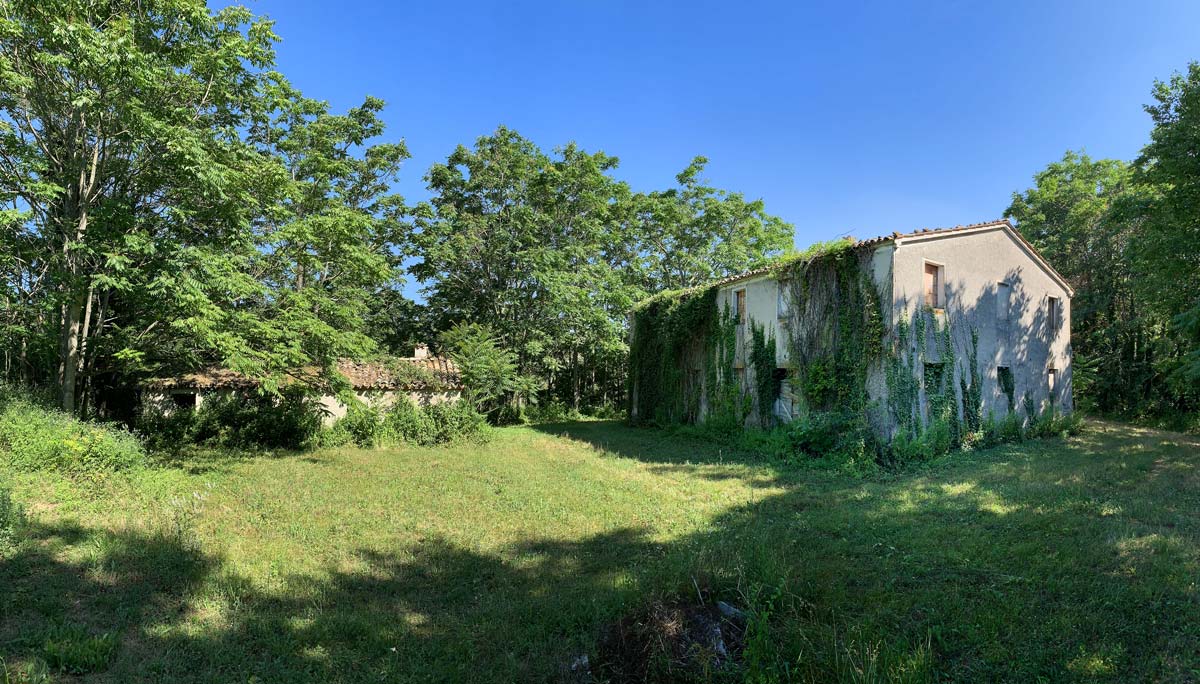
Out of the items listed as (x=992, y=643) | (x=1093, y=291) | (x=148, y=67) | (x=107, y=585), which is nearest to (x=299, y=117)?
(x=148, y=67)

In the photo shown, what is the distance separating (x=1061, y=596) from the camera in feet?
15.8

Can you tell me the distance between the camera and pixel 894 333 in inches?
524

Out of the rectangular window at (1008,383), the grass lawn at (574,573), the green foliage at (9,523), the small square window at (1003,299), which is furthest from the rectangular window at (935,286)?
the green foliage at (9,523)

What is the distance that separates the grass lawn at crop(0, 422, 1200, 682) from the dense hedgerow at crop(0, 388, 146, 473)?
511 millimetres

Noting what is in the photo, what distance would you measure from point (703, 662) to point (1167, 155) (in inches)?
763

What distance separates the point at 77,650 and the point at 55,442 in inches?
281

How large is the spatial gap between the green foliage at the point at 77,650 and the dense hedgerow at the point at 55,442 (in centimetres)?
634

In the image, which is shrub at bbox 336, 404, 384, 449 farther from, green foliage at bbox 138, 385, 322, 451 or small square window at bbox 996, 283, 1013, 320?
small square window at bbox 996, 283, 1013, 320

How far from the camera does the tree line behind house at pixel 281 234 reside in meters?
9.86

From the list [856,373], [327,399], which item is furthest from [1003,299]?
[327,399]

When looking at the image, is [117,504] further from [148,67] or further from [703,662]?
[703,662]

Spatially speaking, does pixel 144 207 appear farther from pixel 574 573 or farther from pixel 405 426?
pixel 574 573

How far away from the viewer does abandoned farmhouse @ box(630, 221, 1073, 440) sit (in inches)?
531

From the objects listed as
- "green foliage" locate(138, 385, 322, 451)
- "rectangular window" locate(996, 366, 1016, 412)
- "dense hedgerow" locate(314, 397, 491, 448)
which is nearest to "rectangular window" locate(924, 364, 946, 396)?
"rectangular window" locate(996, 366, 1016, 412)
